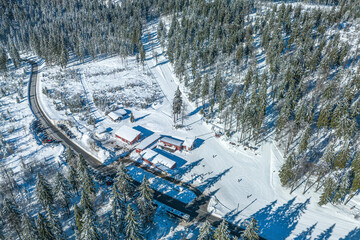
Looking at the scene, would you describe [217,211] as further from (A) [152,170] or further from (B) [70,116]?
(B) [70,116]

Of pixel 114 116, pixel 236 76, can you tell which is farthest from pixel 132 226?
pixel 236 76

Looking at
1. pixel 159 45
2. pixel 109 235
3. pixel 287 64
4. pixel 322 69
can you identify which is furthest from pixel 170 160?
pixel 159 45

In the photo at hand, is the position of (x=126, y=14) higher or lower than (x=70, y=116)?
higher

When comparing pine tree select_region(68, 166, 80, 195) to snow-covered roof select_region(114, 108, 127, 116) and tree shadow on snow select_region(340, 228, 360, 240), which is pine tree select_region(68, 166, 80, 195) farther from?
tree shadow on snow select_region(340, 228, 360, 240)

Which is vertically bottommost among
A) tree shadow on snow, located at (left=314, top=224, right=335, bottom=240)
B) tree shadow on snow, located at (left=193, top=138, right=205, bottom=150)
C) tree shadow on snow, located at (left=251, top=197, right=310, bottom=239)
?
tree shadow on snow, located at (left=314, top=224, right=335, bottom=240)

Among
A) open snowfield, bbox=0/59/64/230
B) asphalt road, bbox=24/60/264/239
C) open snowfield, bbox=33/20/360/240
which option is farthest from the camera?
open snowfield, bbox=0/59/64/230

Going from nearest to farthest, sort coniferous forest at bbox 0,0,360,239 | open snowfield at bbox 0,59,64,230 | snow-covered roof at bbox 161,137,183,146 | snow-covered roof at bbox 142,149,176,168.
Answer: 1. coniferous forest at bbox 0,0,360,239
2. open snowfield at bbox 0,59,64,230
3. snow-covered roof at bbox 142,149,176,168
4. snow-covered roof at bbox 161,137,183,146

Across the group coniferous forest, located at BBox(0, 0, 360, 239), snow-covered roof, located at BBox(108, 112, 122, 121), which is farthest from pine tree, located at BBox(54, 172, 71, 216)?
snow-covered roof, located at BBox(108, 112, 122, 121)

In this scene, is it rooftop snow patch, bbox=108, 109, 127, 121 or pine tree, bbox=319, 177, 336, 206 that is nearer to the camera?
pine tree, bbox=319, 177, 336, 206
